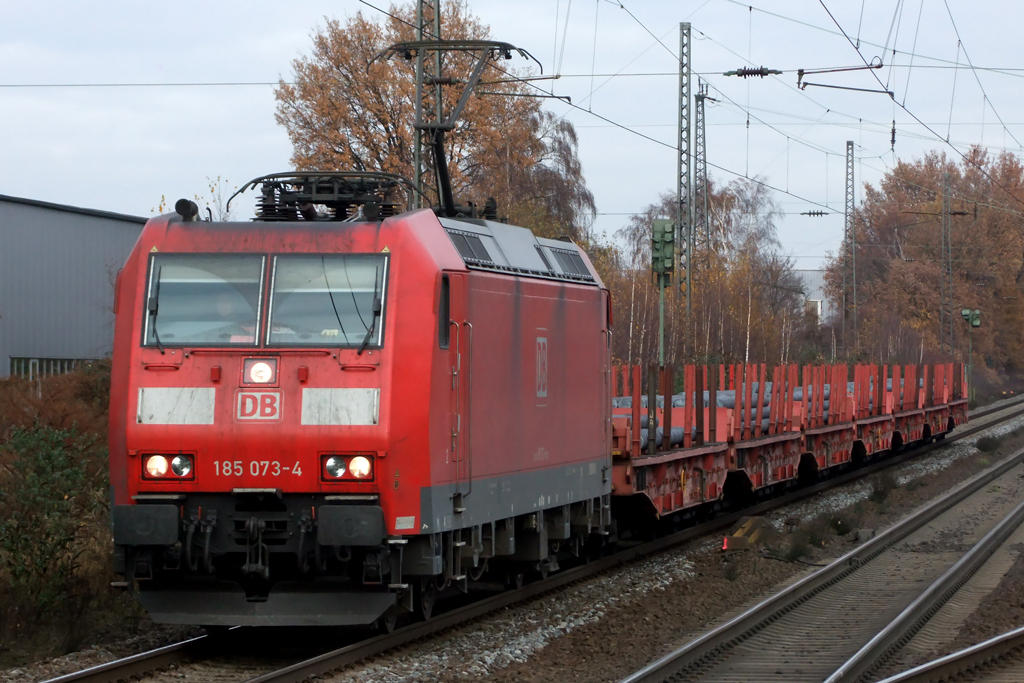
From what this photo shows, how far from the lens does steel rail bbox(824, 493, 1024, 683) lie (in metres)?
8.76

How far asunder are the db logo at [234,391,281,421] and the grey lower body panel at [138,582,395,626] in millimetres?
1187

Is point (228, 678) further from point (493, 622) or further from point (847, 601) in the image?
point (847, 601)

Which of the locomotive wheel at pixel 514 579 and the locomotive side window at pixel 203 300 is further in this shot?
the locomotive wheel at pixel 514 579

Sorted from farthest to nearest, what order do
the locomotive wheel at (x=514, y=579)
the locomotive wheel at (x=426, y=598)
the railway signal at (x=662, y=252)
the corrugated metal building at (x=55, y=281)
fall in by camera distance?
the corrugated metal building at (x=55, y=281) < the railway signal at (x=662, y=252) < the locomotive wheel at (x=514, y=579) < the locomotive wheel at (x=426, y=598)

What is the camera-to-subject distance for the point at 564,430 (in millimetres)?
11312

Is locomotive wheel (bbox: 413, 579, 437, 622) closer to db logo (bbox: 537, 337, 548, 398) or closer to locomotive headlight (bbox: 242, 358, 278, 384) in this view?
db logo (bbox: 537, 337, 548, 398)

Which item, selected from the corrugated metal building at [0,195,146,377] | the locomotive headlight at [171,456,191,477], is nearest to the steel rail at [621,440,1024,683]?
the locomotive headlight at [171,456,191,477]

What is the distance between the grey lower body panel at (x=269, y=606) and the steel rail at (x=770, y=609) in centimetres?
187

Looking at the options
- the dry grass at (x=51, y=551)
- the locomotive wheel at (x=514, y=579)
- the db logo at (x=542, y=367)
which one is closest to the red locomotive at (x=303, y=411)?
the db logo at (x=542, y=367)

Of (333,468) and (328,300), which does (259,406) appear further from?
(328,300)

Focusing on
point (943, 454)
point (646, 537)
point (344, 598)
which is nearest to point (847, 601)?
point (646, 537)

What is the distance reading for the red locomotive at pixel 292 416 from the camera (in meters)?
8.34

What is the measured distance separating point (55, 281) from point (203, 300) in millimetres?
20366

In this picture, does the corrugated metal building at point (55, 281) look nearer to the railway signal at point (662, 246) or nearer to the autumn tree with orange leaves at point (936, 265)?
the railway signal at point (662, 246)
